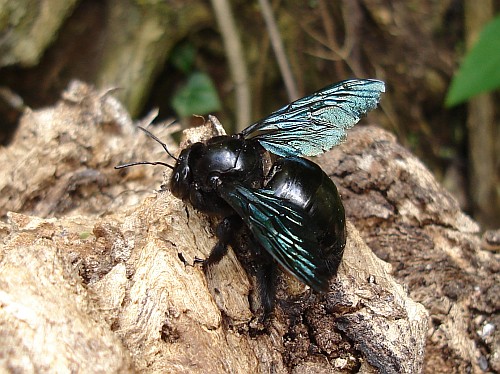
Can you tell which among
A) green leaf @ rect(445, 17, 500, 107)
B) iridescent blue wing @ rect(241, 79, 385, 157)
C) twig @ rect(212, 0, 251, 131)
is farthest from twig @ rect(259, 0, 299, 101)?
iridescent blue wing @ rect(241, 79, 385, 157)

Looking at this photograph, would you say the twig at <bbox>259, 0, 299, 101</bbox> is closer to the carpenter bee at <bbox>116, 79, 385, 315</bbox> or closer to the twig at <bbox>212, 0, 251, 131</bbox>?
the twig at <bbox>212, 0, 251, 131</bbox>

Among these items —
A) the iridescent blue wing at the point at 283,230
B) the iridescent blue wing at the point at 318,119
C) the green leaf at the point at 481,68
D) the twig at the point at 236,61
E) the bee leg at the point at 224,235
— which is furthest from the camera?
the twig at the point at 236,61

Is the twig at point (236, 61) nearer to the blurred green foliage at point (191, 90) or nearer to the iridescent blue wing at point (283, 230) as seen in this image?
the blurred green foliage at point (191, 90)

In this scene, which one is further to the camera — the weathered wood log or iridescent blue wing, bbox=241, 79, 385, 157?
iridescent blue wing, bbox=241, 79, 385, 157

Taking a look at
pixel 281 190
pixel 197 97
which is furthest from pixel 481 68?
pixel 281 190

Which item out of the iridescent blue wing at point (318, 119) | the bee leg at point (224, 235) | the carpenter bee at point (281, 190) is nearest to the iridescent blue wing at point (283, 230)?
the carpenter bee at point (281, 190)
